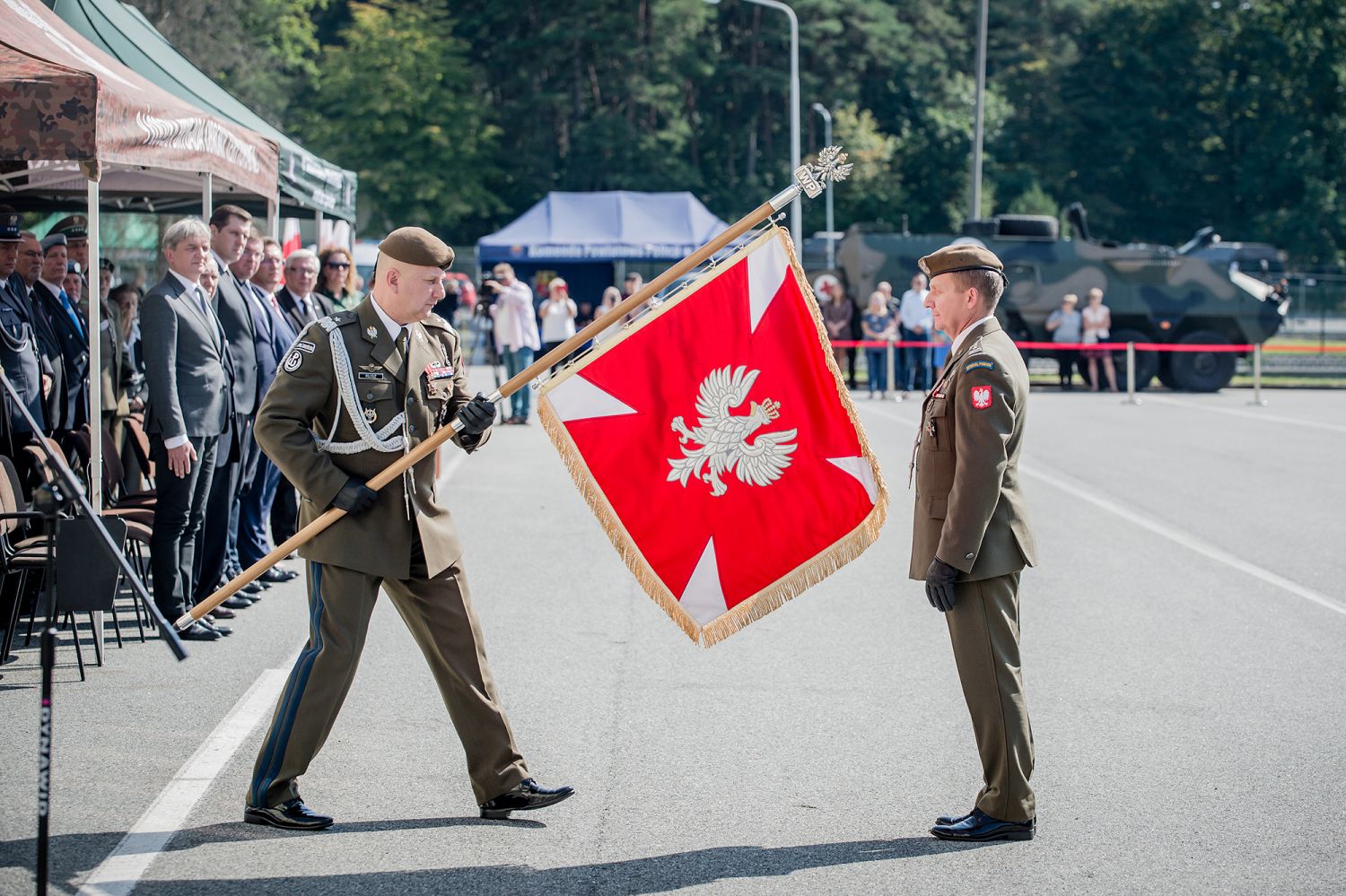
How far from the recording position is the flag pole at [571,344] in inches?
185

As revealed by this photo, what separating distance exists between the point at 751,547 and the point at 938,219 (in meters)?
58.6

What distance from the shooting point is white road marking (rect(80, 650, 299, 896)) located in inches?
169

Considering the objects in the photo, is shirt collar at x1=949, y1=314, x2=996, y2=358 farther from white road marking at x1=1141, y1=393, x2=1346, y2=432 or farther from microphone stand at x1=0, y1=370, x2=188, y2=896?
white road marking at x1=1141, y1=393, x2=1346, y2=432

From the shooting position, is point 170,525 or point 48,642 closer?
point 48,642

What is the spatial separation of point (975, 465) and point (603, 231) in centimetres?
3223

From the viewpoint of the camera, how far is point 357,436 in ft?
15.8

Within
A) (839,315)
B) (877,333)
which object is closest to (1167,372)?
(839,315)

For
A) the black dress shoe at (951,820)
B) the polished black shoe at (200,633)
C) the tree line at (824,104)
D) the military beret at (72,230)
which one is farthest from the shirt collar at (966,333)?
the tree line at (824,104)

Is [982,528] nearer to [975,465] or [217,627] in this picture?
[975,465]

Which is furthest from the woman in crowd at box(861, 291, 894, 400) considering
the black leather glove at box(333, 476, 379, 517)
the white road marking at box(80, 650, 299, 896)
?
the black leather glove at box(333, 476, 379, 517)

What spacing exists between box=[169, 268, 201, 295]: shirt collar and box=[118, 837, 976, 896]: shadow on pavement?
3.81 metres

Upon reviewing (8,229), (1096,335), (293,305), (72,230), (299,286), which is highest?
(1096,335)

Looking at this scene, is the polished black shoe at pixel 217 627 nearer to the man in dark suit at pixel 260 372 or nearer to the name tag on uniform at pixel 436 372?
the man in dark suit at pixel 260 372

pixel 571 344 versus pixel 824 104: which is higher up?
pixel 824 104
